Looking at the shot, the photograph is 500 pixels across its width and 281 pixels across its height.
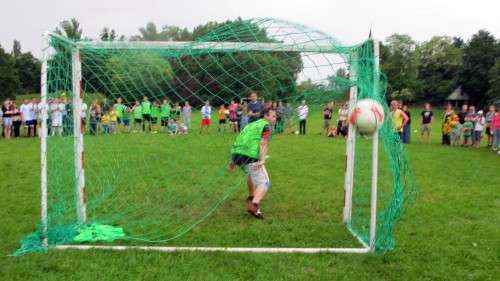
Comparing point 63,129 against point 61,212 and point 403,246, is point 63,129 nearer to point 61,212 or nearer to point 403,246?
point 61,212

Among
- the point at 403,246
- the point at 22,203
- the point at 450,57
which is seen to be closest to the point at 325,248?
the point at 403,246

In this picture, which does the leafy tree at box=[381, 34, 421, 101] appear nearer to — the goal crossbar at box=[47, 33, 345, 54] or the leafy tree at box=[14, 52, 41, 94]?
the leafy tree at box=[14, 52, 41, 94]

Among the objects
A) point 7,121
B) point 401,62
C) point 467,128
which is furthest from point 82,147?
point 401,62

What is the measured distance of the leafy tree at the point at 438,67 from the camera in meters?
62.9

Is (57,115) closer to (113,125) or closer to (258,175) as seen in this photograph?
(258,175)

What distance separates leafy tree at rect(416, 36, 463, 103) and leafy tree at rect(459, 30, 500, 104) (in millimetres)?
2906

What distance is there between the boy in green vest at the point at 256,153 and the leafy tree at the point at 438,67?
5750cm

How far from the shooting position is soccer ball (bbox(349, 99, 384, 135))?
5.13 metres

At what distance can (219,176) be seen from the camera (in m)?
9.80

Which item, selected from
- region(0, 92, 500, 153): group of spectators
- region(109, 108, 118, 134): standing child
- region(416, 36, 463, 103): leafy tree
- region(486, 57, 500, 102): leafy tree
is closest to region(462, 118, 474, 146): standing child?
region(0, 92, 500, 153): group of spectators

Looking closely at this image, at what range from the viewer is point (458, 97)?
56.9m

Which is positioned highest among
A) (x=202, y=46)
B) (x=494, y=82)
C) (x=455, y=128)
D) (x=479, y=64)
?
(x=479, y=64)

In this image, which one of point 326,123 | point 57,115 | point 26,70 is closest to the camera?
point 57,115

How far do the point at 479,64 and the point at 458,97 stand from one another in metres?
4.84
